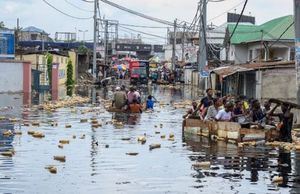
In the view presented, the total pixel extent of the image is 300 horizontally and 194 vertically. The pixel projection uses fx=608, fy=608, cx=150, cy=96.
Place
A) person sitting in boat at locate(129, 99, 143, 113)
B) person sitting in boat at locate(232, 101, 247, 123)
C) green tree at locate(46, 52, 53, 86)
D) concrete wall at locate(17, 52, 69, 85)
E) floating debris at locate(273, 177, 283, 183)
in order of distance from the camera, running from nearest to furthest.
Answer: floating debris at locate(273, 177, 283, 183), person sitting in boat at locate(232, 101, 247, 123), person sitting in boat at locate(129, 99, 143, 113), green tree at locate(46, 52, 53, 86), concrete wall at locate(17, 52, 69, 85)

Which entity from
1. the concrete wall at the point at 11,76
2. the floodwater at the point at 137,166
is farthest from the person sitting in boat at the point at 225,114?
the concrete wall at the point at 11,76

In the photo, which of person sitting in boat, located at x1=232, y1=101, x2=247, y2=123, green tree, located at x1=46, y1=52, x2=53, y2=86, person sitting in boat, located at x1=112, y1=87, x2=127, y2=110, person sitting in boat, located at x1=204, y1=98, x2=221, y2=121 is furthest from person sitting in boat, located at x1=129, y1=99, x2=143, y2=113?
green tree, located at x1=46, y1=52, x2=53, y2=86

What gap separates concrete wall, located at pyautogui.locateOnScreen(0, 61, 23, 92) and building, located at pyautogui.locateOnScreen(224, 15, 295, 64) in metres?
15.9

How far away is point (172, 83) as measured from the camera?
7738 centimetres

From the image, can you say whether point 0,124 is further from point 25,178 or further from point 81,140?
point 25,178

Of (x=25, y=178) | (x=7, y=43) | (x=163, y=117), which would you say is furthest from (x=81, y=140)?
(x=7, y=43)

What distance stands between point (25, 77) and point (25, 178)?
33.5 metres

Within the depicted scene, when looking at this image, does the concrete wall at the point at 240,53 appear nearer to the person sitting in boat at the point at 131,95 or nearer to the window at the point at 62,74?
the window at the point at 62,74

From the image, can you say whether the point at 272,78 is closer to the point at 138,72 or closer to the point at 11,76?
the point at 11,76

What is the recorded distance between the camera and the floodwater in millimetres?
11062

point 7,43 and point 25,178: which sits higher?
point 7,43

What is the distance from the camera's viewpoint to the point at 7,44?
43.7 meters

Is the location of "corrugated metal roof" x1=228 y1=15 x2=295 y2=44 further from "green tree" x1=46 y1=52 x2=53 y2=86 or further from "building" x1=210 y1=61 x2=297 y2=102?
"green tree" x1=46 y1=52 x2=53 y2=86

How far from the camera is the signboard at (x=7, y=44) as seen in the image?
142 feet
